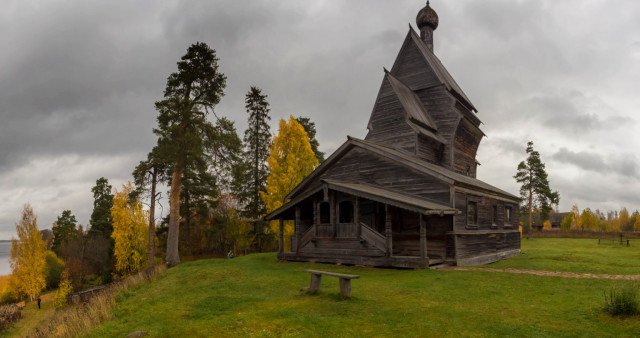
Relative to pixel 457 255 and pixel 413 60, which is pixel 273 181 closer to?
pixel 413 60

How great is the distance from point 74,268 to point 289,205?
32.5 m

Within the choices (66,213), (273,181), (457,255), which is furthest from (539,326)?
(66,213)

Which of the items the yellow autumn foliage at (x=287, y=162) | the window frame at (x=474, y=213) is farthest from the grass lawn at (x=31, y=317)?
the window frame at (x=474, y=213)

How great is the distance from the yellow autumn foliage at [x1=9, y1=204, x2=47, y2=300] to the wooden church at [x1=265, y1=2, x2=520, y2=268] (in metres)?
28.0

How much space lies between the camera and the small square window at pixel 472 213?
66.9ft

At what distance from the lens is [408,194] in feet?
65.2

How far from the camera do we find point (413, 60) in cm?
3022

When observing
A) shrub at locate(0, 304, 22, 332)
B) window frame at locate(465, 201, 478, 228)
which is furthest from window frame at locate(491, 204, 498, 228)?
shrub at locate(0, 304, 22, 332)

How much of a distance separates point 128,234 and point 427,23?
33.5 metres

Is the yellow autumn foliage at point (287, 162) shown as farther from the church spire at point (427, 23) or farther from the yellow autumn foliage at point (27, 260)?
the yellow autumn foliage at point (27, 260)

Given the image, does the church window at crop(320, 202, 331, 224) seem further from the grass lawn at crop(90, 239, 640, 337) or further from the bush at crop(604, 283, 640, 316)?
the bush at crop(604, 283, 640, 316)

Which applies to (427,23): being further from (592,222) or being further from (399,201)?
(592,222)

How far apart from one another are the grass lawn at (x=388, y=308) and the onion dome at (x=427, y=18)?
26.3 meters

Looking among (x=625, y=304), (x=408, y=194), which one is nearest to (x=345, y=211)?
(x=408, y=194)
